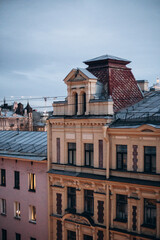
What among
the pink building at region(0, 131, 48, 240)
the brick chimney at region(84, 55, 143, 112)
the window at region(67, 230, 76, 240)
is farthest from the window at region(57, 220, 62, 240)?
the brick chimney at region(84, 55, 143, 112)

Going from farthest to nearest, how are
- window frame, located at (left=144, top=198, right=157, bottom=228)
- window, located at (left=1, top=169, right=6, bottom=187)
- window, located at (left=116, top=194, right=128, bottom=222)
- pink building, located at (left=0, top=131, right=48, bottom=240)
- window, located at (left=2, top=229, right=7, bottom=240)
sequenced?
window, located at (left=1, top=169, right=6, bottom=187) < window, located at (left=2, top=229, right=7, bottom=240) < pink building, located at (left=0, top=131, right=48, bottom=240) < window, located at (left=116, top=194, right=128, bottom=222) < window frame, located at (left=144, top=198, right=157, bottom=228)

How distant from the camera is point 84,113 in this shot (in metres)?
23.9

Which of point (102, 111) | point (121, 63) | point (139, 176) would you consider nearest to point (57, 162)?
point (102, 111)

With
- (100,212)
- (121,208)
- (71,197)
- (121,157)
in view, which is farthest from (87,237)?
(121,157)

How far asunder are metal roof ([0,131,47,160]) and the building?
118 inches

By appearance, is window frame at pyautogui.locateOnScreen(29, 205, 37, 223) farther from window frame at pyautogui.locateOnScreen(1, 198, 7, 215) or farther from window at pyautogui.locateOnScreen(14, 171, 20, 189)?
window frame at pyautogui.locateOnScreen(1, 198, 7, 215)

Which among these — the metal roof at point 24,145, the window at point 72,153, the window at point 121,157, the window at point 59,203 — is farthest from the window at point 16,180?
the window at point 121,157

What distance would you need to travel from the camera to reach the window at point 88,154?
2347 centimetres

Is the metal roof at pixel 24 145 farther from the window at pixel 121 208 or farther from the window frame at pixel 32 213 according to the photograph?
the window at pixel 121 208

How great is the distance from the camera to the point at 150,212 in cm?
2017

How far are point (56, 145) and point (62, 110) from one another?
312cm

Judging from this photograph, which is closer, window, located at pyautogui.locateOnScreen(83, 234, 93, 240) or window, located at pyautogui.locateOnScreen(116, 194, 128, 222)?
window, located at pyautogui.locateOnScreen(116, 194, 128, 222)

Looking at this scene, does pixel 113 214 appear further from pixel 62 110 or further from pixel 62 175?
pixel 62 110

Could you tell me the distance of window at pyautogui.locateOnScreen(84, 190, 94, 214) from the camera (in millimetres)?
23286
